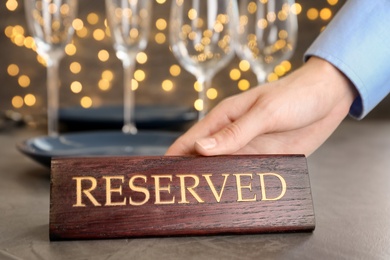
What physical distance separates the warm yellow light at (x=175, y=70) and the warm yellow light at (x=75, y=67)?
0.30m

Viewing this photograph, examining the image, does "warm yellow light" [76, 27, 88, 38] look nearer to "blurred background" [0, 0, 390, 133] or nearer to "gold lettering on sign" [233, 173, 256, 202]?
"blurred background" [0, 0, 390, 133]

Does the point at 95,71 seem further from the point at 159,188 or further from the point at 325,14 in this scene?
the point at 159,188

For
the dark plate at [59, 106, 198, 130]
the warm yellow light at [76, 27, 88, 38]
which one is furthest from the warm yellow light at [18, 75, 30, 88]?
the dark plate at [59, 106, 198, 130]

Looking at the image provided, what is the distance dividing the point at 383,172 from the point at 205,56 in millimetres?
338

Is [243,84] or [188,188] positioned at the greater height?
[188,188]

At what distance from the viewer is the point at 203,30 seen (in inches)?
44.9

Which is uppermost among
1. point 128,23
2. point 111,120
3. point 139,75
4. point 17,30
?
point 128,23

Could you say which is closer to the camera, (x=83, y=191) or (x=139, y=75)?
(x=83, y=191)

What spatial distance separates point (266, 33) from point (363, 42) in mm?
461

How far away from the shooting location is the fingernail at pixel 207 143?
24.2 inches

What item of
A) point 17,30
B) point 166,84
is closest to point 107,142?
point 166,84

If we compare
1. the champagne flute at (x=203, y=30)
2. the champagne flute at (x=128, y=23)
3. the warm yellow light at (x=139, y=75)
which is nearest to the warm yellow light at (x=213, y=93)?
the warm yellow light at (x=139, y=75)

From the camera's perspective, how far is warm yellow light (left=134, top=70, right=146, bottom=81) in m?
2.45

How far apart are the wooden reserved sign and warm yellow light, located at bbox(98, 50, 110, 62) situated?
6.13ft
